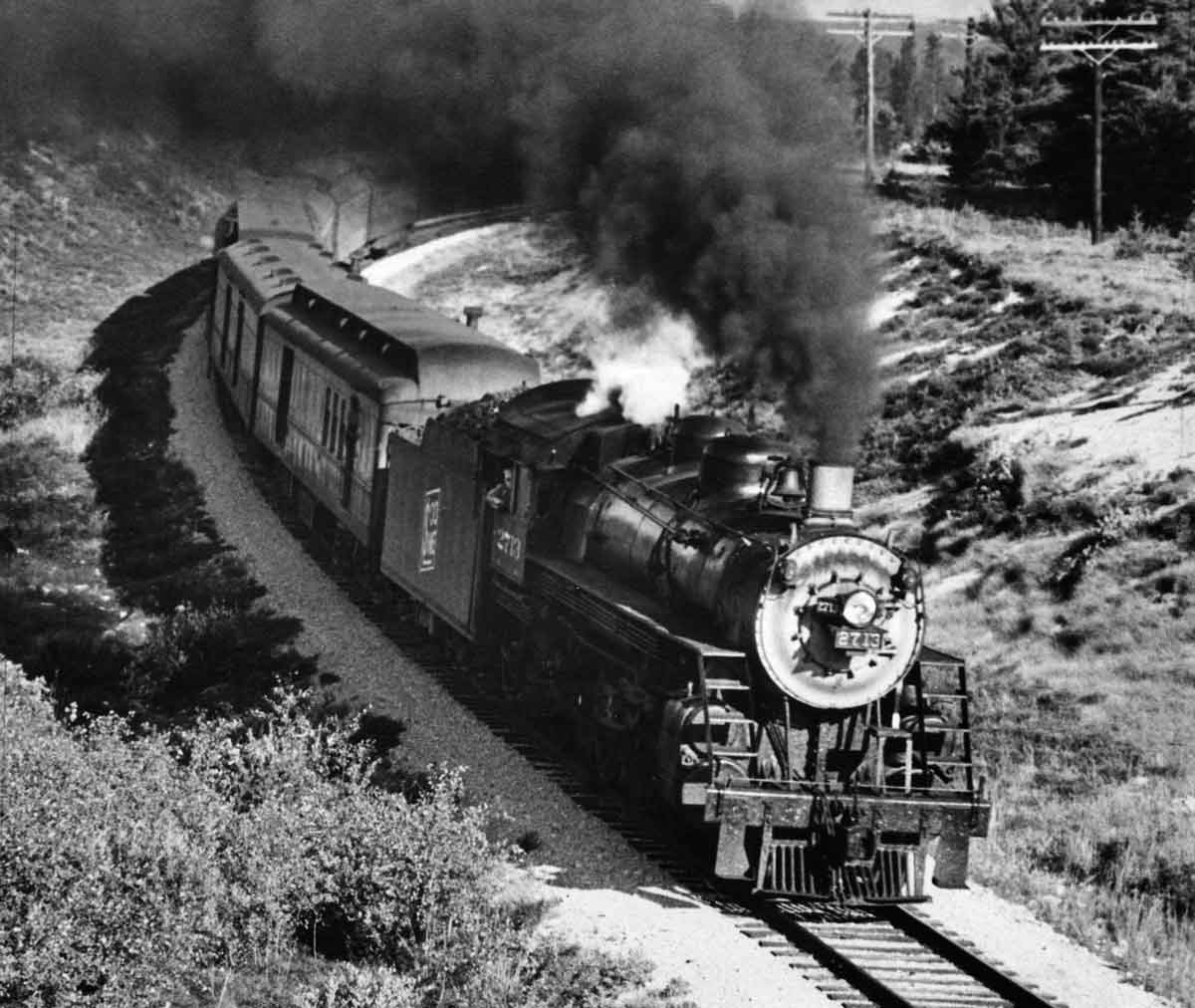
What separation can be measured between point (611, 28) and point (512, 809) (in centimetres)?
812

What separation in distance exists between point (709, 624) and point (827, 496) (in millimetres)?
1496

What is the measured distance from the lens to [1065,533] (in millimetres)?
22656

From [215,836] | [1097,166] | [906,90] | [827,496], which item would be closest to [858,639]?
[827,496]

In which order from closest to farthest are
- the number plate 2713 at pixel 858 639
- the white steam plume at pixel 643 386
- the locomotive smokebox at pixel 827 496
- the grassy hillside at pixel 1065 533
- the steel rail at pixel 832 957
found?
1. the steel rail at pixel 832 957
2. the number plate 2713 at pixel 858 639
3. the locomotive smokebox at pixel 827 496
4. the grassy hillside at pixel 1065 533
5. the white steam plume at pixel 643 386

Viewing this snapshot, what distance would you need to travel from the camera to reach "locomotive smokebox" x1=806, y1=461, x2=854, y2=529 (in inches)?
475

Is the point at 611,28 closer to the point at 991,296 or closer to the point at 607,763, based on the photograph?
the point at 607,763

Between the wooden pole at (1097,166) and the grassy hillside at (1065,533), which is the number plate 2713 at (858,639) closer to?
the grassy hillside at (1065,533)

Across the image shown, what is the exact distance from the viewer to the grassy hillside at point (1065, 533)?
44.5ft

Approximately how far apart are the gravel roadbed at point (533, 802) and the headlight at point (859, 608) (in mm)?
2372

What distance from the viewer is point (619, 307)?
67.2ft

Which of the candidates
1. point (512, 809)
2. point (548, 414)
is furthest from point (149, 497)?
point (512, 809)

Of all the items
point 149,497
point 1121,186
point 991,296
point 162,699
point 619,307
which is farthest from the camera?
point 1121,186

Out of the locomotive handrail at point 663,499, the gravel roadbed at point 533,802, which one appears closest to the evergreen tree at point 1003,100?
the gravel roadbed at point 533,802

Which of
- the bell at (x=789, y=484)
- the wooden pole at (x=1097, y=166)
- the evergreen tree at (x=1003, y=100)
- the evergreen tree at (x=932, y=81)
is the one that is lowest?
the bell at (x=789, y=484)
